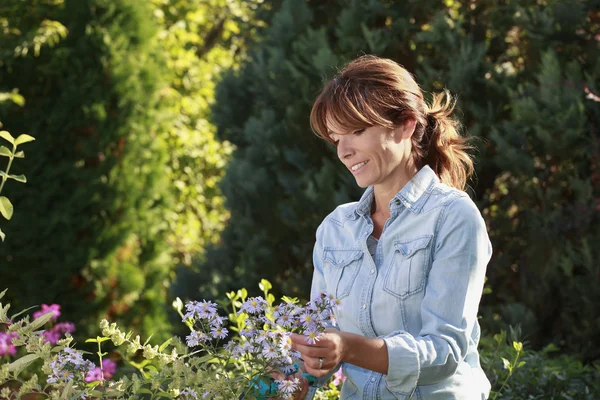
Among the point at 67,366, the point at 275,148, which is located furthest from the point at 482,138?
the point at 67,366

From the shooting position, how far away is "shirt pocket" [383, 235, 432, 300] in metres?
2.09

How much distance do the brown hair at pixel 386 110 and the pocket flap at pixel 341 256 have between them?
0.99 feet

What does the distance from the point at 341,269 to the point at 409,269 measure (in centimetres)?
27

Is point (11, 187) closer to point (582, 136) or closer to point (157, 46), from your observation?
point (157, 46)

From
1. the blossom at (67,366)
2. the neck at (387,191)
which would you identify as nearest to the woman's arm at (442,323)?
the neck at (387,191)

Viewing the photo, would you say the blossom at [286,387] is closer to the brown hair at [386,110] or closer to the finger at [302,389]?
the finger at [302,389]

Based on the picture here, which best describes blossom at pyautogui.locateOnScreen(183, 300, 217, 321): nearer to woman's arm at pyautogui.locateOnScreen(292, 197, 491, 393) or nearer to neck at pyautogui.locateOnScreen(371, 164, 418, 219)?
woman's arm at pyautogui.locateOnScreen(292, 197, 491, 393)

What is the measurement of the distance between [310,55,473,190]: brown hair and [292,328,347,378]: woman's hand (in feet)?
2.01

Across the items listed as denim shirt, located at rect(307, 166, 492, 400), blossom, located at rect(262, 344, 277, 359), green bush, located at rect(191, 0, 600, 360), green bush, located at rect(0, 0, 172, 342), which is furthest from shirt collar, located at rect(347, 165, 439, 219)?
green bush, located at rect(0, 0, 172, 342)

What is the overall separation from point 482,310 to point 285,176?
49.3 inches

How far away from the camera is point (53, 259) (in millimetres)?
6031

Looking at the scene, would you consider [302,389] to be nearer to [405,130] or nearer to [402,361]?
[402,361]

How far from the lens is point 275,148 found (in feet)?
Result: 15.0

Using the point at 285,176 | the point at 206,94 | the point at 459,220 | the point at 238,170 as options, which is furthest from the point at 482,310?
the point at 206,94
